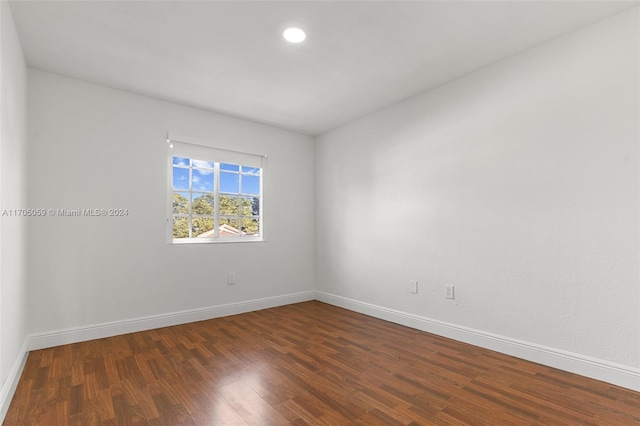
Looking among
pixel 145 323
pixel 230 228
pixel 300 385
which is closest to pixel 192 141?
pixel 230 228

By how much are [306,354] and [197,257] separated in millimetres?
1847

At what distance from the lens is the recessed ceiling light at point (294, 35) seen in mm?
2363

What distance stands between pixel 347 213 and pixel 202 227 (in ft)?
6.16

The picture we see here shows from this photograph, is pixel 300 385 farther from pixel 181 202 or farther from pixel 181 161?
pixel 181 161

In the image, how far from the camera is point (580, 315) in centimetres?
233

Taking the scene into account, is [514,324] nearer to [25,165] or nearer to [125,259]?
[125,259]

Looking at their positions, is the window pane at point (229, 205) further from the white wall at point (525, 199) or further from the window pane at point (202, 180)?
the white wall at point (525, 199)

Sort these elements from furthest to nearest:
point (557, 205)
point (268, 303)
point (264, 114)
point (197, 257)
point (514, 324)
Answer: point (268, 303) → point (264, 114) → point (197, 257) → point (514, 324) → point (557, 205)

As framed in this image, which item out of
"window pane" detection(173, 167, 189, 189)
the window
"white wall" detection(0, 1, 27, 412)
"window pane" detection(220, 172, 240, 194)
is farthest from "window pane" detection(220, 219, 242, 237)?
"white wall" detection(0, 1, 27, 412)

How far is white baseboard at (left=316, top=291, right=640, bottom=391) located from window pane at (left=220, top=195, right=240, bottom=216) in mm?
2172

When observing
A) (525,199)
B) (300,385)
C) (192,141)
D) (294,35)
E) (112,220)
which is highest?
(294,35)

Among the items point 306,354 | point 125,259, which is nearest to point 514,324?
point 306,354

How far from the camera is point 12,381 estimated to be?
2113 millimetres

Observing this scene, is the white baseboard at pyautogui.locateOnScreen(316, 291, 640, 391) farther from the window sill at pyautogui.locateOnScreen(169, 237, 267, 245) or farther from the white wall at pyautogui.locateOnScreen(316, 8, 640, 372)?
the window sill at pyautogui.locateOnScreen(169, 237, 267, 245)
